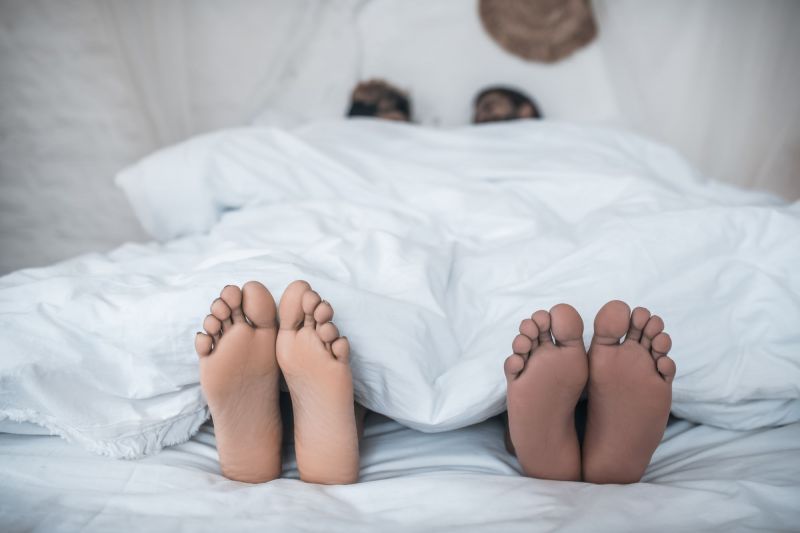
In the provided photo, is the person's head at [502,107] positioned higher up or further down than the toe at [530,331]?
higher up

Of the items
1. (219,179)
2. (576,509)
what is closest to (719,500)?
(576,509)

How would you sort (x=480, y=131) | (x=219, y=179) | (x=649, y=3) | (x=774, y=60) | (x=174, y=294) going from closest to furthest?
1. (x=174, y=294)
2. (x=219, y=179)
3. (x=480, y=131)
4. (x=774, y=60)
5. (x=649, y=3)

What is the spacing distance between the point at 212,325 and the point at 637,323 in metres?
0.44

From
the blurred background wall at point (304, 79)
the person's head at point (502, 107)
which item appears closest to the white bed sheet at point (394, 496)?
the blurred background wall at point (304, 79)

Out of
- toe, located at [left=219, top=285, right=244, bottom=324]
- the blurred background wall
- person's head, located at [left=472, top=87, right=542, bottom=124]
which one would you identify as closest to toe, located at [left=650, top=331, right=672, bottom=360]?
toe, located at [left=219, top=285, right=244, bottom=324]

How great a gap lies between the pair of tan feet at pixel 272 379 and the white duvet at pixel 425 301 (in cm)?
7

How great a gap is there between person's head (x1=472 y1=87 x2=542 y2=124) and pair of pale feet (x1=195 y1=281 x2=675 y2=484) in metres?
1.16

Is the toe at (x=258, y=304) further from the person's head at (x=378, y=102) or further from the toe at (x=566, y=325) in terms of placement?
the person's head at (x=378, y=102)

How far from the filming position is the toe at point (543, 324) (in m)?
0.56

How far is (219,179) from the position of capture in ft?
3.38

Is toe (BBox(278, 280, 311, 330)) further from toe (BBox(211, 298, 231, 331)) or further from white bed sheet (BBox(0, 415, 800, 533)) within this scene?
white bed sheet (BBox(0, 415, 800, 533))

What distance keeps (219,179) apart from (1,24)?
0.64 m

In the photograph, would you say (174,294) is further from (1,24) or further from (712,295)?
(1,24)

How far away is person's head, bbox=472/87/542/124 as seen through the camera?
1.62 metres
